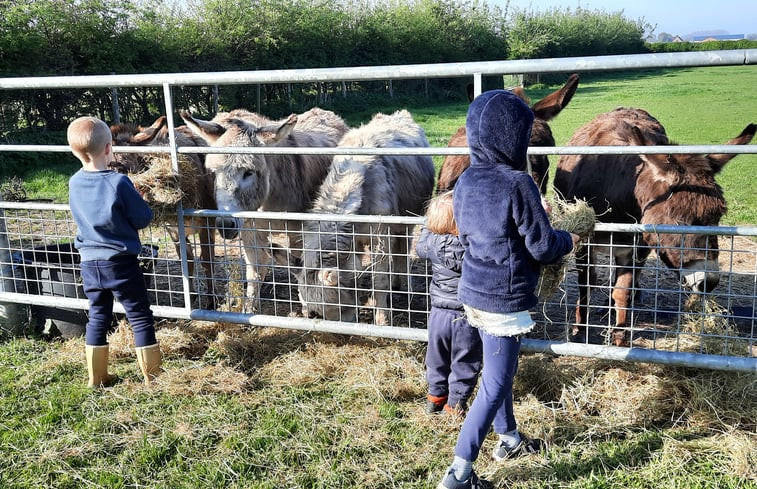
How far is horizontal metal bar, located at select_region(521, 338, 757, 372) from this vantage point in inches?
132

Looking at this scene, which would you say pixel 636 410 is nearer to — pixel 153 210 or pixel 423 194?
pixel 423 194

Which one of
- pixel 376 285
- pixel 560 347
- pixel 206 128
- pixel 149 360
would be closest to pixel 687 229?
pixel 560 347

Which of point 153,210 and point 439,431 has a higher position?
point 153,210

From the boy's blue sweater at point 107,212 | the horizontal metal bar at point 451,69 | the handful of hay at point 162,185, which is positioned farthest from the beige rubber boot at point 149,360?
the horizontal metal bar at point 451,69

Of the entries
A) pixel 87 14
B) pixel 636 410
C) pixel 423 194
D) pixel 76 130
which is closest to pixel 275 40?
pixel 87 14

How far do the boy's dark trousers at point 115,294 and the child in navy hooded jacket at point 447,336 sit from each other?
204cm

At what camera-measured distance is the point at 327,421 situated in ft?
12.3

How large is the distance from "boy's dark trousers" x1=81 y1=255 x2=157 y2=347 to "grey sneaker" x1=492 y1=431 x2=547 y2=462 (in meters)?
2.57

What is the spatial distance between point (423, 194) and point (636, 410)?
3247 millimetres

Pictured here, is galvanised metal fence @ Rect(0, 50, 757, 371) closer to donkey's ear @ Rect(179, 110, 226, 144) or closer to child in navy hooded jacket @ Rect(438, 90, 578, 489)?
child in navy hooded jacket @ Rect(438, 90, 578, 489)

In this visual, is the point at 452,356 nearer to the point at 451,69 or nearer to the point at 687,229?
the point at 687,229

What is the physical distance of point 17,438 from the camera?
144 inches

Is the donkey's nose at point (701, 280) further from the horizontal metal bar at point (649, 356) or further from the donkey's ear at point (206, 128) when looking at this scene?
the donkey's ear at point (206, 128)

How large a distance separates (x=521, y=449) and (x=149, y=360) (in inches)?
106
